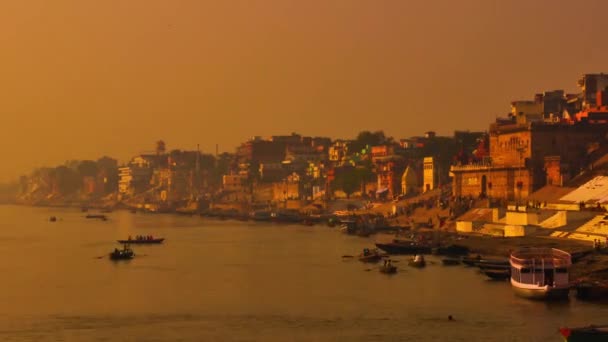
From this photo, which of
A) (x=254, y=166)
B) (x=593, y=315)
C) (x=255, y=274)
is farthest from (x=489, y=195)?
(x=254, y=166)

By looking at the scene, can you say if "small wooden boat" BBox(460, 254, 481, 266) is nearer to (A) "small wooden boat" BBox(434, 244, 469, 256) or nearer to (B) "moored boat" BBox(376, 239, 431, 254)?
(A) "small wooden boat" BBox(434, 244, 469, 256)

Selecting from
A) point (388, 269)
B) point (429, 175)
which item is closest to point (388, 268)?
point (388, 269)

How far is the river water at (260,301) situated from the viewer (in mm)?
42781

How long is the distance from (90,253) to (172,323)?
3777 centimetres

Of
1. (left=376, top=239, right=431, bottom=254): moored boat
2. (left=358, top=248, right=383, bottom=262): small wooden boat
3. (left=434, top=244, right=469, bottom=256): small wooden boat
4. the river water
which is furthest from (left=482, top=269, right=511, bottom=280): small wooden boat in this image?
(left=376, top=239, right=431, bottom=254): moored boat

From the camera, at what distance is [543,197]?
8081 centimetres

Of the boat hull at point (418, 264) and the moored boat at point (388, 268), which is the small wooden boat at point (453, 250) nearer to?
the boat hull at point (418, 264)

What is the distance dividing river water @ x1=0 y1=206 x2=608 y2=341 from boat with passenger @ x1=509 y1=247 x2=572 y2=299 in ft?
1.81

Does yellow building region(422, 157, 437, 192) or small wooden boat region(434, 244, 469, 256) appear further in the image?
yellow building region(422, 157, 437, 192)

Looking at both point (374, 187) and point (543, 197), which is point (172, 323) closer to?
point (543, 197)

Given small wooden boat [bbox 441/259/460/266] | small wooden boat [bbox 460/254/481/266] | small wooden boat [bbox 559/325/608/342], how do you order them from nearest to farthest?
1. small wooden boat [bbox 559/325/608/342]
2. small wooden boat [bbox 460/254/481/266]
3. small wooden boat [bbox 441/259/460/266]

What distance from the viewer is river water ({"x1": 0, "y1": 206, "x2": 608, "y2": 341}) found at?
42.8 m

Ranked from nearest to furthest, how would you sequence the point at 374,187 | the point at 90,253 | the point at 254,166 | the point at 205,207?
the point at 90,253
the point at 374,187
the point at 205,207
the point at 254,166

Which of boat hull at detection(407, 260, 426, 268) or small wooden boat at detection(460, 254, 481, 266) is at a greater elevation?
small wooden boat at detection(460, 254, 481, 266)
